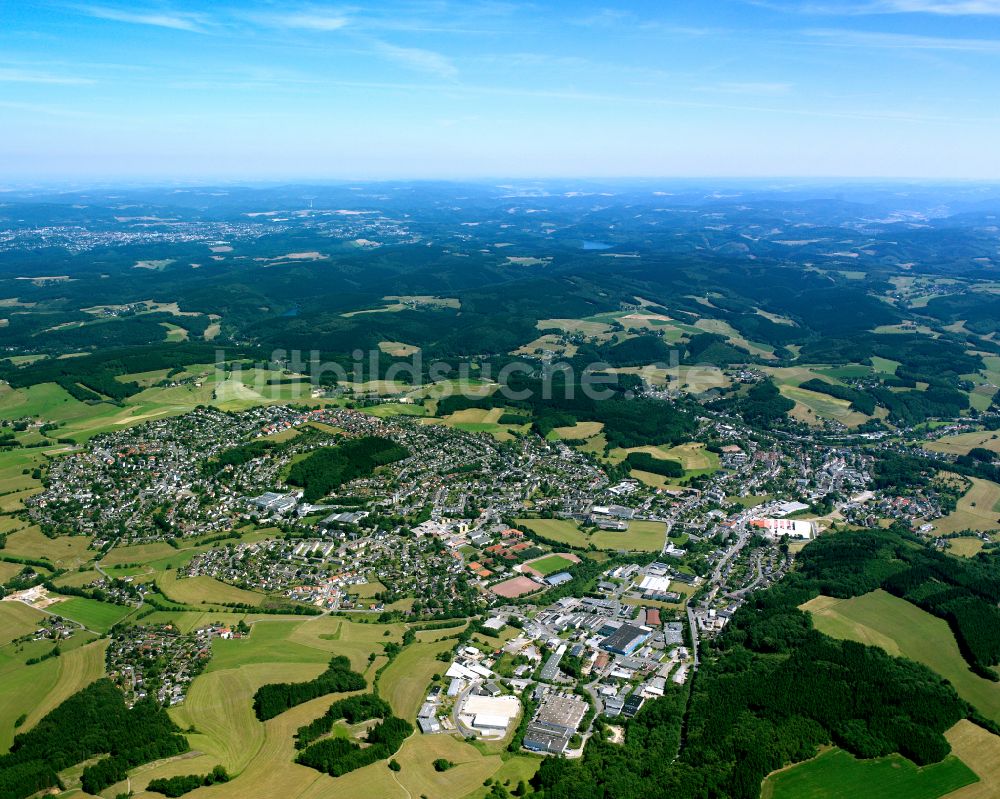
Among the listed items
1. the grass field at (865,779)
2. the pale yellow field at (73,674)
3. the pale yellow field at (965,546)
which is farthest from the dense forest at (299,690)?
the pale yellow field at (965,546)

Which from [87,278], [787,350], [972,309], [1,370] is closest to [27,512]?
[1,370]

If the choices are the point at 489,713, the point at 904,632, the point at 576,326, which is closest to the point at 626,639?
the point at 489,713

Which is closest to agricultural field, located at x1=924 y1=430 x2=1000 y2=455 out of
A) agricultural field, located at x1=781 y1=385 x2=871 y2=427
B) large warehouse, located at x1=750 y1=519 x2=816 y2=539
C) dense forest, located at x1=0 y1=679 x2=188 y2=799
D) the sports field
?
agricultural field, located at x1=781 y1=385 x2=871 y2=427

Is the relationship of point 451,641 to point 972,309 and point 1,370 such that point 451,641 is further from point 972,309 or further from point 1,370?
point 972,309

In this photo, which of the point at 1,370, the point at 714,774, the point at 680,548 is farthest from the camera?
the point at 1,370

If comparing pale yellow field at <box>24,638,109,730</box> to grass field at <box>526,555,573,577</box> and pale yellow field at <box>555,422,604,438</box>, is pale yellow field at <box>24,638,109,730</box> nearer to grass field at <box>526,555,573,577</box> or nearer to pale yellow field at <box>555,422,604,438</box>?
grass field at <box>526,555,573,577</box>

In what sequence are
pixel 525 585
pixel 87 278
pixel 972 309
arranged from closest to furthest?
pixel 525 585 < pixel 972 309 < pixel 87 278

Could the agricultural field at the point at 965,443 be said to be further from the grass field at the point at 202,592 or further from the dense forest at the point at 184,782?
the dense forest at the point at 184,782

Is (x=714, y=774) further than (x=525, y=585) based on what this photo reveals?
No
